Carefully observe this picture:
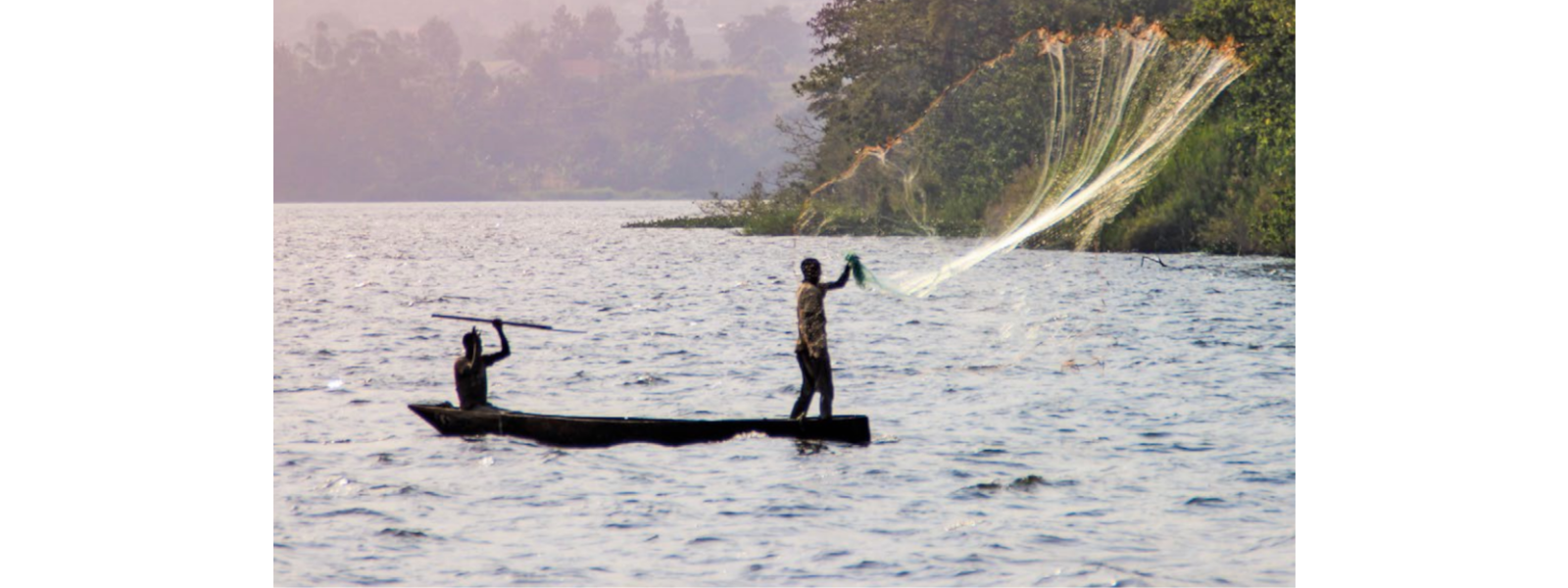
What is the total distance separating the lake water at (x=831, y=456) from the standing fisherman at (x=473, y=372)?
0.74m

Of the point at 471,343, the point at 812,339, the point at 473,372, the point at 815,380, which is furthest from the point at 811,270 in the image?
the point at 473,372

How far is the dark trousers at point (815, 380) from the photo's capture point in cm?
1875

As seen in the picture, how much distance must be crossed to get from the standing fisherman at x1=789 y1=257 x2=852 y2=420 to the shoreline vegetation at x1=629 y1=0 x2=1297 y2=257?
423 centimetres

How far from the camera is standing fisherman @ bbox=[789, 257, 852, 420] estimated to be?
18.4 metres

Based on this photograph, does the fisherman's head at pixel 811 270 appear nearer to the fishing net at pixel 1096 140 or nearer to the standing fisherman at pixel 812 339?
the standing fisherman at pixel 812 339

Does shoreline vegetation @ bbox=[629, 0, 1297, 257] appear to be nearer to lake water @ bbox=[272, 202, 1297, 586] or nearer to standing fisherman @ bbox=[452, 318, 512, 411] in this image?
lake water @ bbox=[272, 202, 1297, 586]

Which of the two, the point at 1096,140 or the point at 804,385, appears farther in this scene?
the point at 1096,140

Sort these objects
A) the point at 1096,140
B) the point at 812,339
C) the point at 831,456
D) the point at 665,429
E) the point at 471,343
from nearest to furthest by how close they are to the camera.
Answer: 1. the point at 831,456
2. the point at 812,339
3. the point at 665,429
4. the point at 471,343
5. the point at 1096,140

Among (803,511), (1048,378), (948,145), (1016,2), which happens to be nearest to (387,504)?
(803,511)

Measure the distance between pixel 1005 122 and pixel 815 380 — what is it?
3753cm

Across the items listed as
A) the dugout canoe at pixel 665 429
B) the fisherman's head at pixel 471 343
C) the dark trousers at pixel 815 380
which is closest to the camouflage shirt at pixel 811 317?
the dark trousers at pixel 815 380

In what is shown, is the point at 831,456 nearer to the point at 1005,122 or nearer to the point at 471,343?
the point at 471,343

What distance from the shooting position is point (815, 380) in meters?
18.9

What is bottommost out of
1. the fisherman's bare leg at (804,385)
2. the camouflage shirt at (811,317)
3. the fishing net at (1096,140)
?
the fisherman's bare leg at (804,385)
